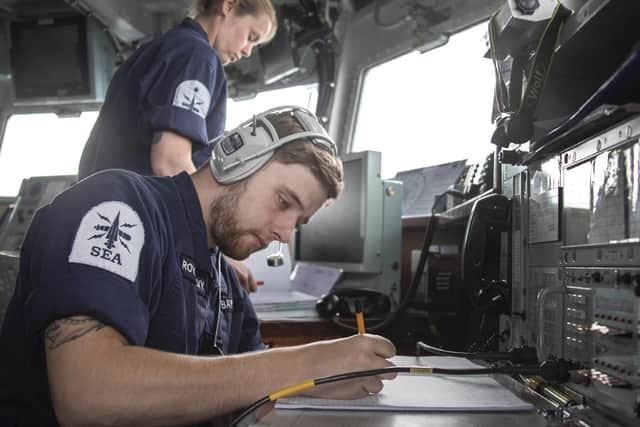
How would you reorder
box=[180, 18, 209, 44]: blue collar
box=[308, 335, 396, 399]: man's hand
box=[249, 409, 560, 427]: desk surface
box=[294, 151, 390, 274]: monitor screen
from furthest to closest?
box=[294, 151, 390, 274]: monitor screen, box=[180, 18, 209, 44]: blue collar, box=[308, 335, 396, 399]: man's hand, box=[249, 409, 560, 427]: desk surface

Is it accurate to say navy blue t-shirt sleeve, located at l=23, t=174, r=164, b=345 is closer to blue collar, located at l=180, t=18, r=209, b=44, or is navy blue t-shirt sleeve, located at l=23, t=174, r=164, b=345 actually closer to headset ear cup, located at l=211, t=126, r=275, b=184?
headset ear cup, located at l=211, t=126, r=275, b=184

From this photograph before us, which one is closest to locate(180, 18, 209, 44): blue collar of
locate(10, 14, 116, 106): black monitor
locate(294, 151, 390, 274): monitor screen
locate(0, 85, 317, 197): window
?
locate(294, 151, 390, 274): monitor screen

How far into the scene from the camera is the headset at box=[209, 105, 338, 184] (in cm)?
90

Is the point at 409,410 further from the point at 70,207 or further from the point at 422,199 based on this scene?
the point at 422,199

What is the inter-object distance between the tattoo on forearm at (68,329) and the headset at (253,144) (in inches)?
14.1

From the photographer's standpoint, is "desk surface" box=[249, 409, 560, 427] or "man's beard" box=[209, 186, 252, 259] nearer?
"desk surface" box=[249, 409, 560, 427]

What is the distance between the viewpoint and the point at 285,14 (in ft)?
9.43

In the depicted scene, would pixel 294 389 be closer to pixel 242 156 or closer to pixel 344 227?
pixel 242 156

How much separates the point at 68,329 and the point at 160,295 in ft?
0.57

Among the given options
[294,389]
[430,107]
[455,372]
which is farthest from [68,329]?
→ [430,107]

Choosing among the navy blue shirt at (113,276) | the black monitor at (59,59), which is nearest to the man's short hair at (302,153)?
the navy blue shirt at (113,276)

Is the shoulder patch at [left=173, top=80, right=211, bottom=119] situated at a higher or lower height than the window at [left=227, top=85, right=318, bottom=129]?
lower

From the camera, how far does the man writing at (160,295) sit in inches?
24.6

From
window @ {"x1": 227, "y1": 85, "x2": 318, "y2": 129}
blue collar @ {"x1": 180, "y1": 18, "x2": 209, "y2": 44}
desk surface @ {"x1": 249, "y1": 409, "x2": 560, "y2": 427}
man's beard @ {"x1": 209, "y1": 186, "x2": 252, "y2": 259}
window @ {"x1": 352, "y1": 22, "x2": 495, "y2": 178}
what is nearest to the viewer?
desk surface @ {"x1": 249, "y1": 409, "x2": 560, "y2": 427}
